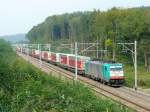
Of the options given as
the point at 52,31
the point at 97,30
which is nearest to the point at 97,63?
the point at 97,30

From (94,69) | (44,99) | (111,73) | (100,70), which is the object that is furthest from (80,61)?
(44,99)

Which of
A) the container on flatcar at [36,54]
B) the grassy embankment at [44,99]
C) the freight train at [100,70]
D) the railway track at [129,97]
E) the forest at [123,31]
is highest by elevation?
the forest at [123,31]

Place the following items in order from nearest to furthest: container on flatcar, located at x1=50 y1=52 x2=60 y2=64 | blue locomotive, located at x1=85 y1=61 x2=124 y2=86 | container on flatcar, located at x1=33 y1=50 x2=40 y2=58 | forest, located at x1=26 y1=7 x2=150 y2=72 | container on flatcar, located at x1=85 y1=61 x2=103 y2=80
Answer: blue locomotive, located at x1=85 y1=61 x2=124 y2=86 → container on flatcar, located at x1=85 y1=61 x2=103 y2=80 → forest, located at x1=26 y1=7 x2=150 y2=72 → container on flatcar, located at x1=50 y1=52 x2=60 y2=64 → container on flatcar, located at x1=33 y1=50 x2=40 y2=58

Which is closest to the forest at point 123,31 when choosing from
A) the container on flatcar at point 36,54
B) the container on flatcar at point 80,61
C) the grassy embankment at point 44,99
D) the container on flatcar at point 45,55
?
the container on flatcar at point 80,61

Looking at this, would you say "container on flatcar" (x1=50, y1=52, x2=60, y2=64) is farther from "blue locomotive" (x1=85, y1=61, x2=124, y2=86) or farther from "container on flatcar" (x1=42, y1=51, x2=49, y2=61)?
"blue locomotive" (x1=85, y1=61, x2=124, y2=86)

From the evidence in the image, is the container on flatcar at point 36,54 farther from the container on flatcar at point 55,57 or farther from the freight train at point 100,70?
the freight train at point 100,70

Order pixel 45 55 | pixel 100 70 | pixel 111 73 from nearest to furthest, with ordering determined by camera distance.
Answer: pixel 111 73 < pixel 100 70 < pixel 45 55

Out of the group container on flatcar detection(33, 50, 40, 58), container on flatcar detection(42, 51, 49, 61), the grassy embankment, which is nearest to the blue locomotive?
the grassy embankment

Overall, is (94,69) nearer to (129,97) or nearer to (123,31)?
(129,97)

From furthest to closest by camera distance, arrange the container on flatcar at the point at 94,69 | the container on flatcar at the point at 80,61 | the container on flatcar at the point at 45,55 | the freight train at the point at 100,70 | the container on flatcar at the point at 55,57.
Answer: the container on flatcar at the point at 45,55 → the container on flatcar at the point at 55,57 → the container on flatcar at the point at 80,61 → the container on flatcar at the point at 94,69 → the freight train at the point at 100,70

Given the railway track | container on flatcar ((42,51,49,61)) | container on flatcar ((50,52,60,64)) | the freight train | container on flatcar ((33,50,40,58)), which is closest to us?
the railway track

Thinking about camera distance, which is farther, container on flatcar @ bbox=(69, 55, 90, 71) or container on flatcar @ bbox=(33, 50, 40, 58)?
container on flatcar @ bbox=(33, 50, 40, 58)

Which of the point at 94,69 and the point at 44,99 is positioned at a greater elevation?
the point at 44,99

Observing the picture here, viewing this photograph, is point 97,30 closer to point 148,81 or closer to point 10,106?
point 148,81
